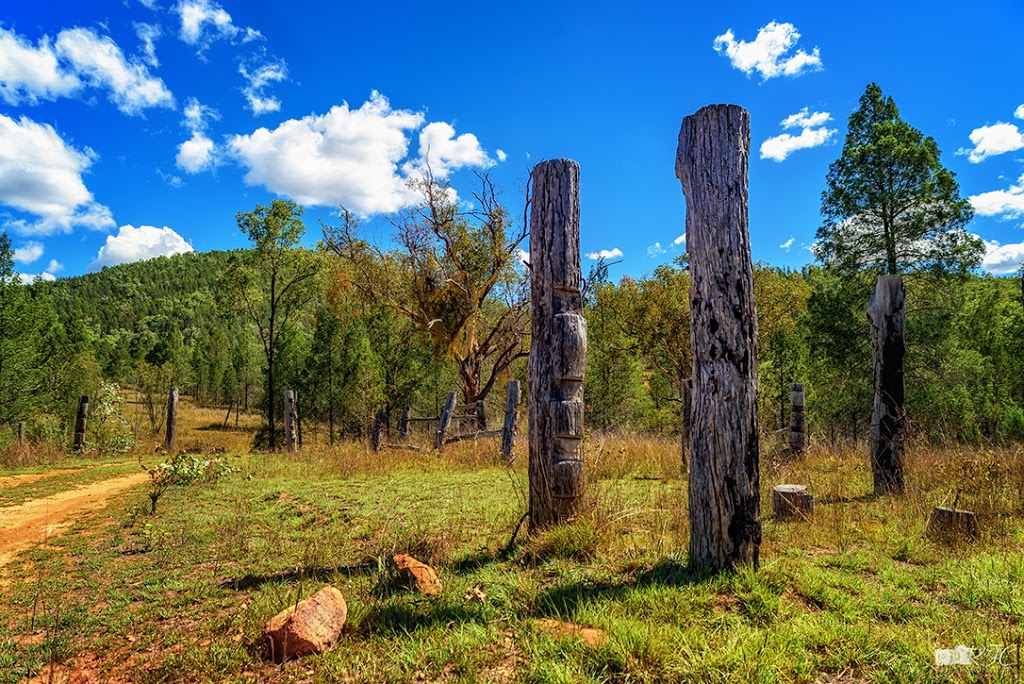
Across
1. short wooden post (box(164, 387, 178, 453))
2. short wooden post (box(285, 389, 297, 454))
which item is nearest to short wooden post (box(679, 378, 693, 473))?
short wooden post (box(285, 389, 297, 454))

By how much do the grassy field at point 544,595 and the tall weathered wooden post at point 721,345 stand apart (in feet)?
1.19

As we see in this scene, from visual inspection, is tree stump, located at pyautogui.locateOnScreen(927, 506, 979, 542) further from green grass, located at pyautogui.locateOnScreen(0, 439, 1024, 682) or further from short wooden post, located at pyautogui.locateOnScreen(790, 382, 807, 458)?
short wooden post, located at pyautogui.locateOnScreen(790, 382, 807, 458)

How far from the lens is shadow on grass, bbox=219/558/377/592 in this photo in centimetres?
458

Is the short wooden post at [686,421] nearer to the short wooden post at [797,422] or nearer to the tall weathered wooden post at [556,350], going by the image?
the short wooden post at [797,422]

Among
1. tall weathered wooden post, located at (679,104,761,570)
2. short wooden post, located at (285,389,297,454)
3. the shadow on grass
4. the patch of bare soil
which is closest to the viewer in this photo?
tall weathered wooden post, located at (679,104,761,570)

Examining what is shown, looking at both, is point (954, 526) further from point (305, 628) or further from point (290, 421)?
point (290, 421)

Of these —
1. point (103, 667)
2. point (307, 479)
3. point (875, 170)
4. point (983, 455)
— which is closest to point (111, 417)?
point (307, 479)

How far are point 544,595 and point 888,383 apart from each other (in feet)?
21.2

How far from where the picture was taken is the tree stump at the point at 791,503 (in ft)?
19.2

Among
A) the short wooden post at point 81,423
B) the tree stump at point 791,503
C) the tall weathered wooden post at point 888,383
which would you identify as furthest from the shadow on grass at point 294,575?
the short wooden post at point 81,423

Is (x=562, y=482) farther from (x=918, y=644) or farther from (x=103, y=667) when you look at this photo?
(x=103, y=667)

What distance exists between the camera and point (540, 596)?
3670 millimetres

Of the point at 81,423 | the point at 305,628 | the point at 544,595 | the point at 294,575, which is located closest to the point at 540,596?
the point at 544,595

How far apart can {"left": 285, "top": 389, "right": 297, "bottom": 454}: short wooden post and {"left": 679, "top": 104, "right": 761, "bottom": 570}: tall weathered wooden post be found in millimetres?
15073
